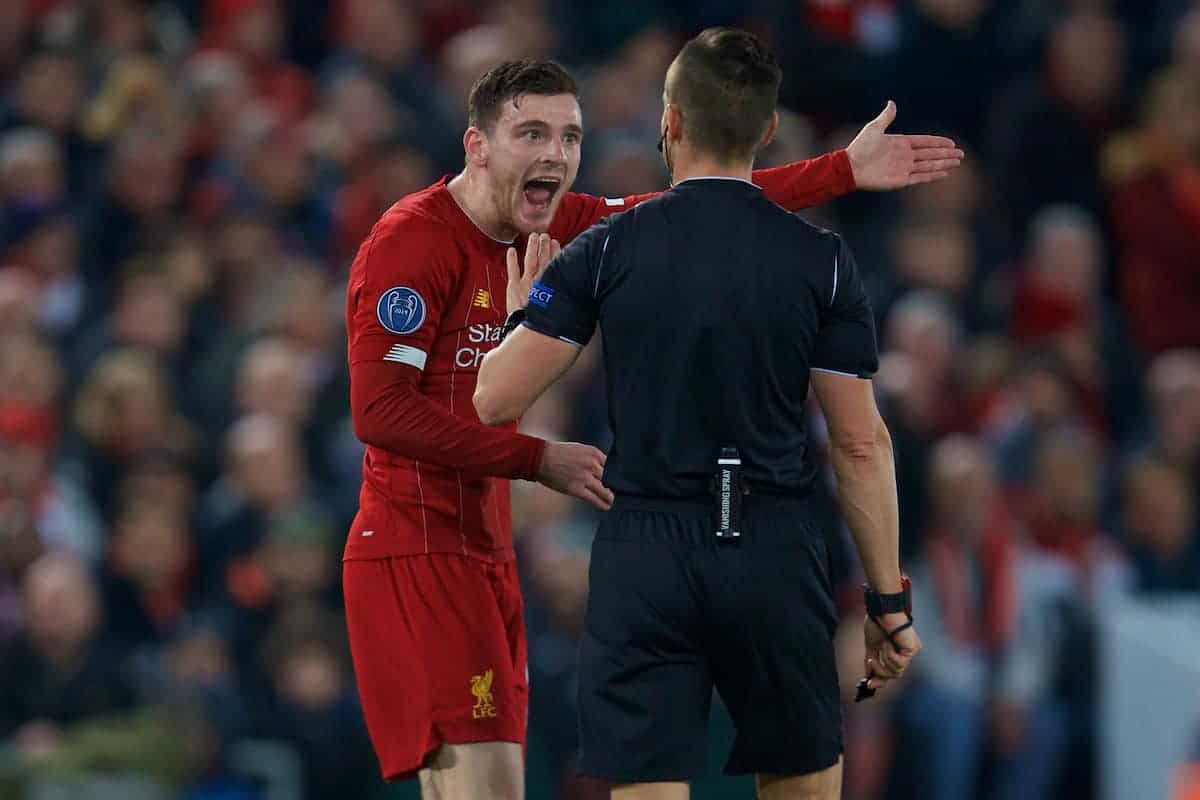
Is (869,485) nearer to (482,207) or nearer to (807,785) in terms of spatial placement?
(807,785)

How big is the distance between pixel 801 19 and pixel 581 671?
6084 mm

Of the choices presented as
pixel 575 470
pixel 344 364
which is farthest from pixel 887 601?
pixel 344 364

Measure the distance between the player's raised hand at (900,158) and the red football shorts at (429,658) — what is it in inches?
50.4

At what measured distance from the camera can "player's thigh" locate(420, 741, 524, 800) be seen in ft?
16.0

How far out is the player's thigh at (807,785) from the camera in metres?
4.35

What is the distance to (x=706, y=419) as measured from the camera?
4184 mm

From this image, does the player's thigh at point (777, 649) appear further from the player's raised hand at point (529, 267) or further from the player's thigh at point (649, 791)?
the player's raised hand at point (529, 267)

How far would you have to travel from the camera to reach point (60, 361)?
888 cm

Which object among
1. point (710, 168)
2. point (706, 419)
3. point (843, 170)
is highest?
point (843, 170)

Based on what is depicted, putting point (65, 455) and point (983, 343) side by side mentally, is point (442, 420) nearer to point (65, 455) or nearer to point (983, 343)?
point (65, 455)

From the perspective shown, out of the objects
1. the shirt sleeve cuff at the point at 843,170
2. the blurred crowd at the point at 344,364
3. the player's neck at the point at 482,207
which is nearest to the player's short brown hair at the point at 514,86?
the player's neck at the point at 482,207

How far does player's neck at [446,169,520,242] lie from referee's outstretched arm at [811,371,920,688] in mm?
973

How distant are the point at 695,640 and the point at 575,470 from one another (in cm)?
52

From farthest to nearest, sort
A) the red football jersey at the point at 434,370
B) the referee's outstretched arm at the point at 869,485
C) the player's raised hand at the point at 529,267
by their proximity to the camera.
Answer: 1. the red football jersey at the point at 434,370
2. the player's raised hand at the point at 529,267
3. the referee's outstretched arm at the point at 869,485
